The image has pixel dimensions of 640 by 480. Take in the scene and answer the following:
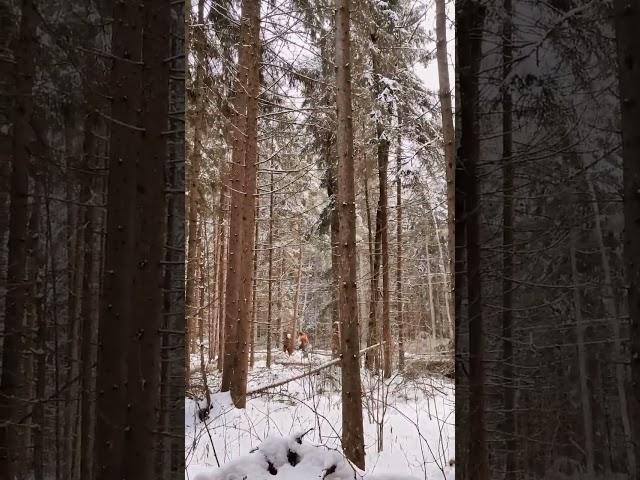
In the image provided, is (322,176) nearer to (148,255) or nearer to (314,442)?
(314,442)

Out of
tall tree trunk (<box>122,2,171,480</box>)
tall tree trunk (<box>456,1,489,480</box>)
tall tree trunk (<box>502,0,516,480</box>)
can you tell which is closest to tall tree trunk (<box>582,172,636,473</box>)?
tall tree trunk (<box>502,0,516,480</box>)

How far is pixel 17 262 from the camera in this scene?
203 cm

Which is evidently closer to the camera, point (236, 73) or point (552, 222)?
point (552, 222)

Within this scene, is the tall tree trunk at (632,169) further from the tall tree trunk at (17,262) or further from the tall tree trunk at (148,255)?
the tall tree trunk at (17,262)

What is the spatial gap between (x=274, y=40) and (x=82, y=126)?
6.54m

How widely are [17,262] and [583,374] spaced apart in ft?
8.26

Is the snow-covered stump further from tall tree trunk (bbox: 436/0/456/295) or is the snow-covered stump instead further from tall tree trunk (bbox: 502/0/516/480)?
tall tree trunk (bbox: 436/0/456/295)

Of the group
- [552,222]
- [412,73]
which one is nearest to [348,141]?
[552,222]

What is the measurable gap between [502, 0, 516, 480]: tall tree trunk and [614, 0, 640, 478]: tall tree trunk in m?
0.47

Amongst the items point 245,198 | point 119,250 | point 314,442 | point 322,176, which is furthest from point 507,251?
point 322,176

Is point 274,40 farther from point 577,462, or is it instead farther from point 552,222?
point 577,462

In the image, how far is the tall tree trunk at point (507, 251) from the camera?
2.16 meters

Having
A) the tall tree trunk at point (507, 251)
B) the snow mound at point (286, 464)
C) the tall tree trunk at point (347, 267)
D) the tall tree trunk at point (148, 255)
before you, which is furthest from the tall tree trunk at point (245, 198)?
the tall tree trunk at point (507, 251)

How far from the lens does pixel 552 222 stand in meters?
2.19
